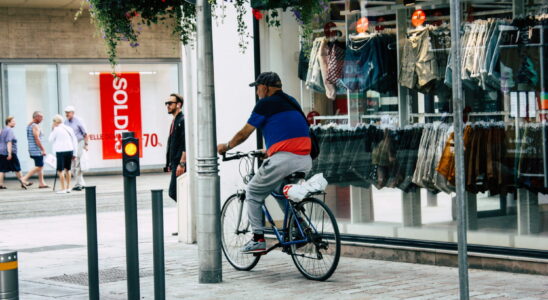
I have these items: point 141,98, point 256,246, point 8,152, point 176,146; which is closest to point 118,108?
point 141,98

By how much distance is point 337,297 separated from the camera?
7.62 metres

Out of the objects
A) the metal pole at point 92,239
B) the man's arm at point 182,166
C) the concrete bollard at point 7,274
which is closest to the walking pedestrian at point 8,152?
the man's arm at point 182,166

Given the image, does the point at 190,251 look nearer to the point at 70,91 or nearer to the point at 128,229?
the point at 128,229

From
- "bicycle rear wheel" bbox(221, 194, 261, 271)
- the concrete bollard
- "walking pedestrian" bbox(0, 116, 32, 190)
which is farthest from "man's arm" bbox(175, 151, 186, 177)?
"walking pedestrian" bbox(0, 116, 32, 190)

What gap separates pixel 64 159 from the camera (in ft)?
68.9

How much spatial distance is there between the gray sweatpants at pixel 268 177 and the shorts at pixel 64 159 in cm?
1292

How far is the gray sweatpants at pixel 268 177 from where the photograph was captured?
859 cm

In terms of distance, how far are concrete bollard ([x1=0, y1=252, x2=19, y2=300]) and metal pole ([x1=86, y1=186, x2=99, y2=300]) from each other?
2.82 ft

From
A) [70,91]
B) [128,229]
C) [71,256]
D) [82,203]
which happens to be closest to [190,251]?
[71,256]

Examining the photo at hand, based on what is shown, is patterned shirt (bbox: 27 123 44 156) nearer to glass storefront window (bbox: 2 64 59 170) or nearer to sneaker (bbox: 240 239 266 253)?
glass storefront window (bbox: 2 64 59 170)

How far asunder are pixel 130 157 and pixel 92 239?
621mm

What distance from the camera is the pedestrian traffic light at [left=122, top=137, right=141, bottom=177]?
659cm

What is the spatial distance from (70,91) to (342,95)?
18693 millimetres

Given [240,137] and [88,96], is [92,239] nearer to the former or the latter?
[240,137]
